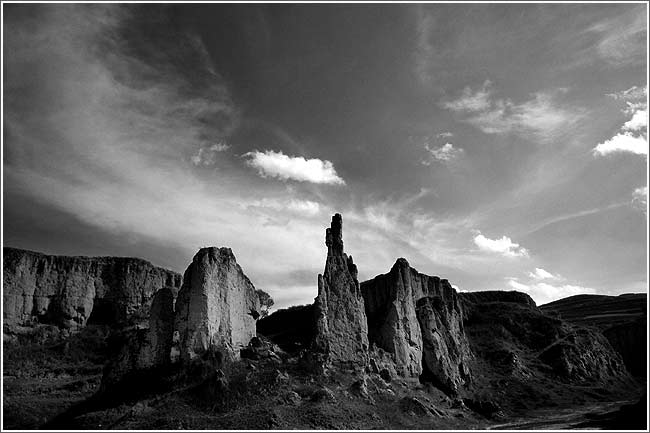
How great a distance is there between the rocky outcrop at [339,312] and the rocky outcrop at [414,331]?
146 inches

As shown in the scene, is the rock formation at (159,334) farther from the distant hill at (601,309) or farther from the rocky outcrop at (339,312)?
the distant hill at (601,309)

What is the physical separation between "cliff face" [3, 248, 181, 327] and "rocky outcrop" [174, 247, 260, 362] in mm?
50330

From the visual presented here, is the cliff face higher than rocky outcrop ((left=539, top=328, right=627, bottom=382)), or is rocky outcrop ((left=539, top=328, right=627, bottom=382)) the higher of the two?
the cliff face

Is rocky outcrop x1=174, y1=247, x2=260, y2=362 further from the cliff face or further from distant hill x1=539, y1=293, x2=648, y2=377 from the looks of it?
distant hill x1=539, y1=293, x2=648, y2=377

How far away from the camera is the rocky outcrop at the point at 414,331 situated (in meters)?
56.5

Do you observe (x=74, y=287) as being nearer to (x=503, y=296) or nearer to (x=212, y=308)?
(x=212, y=308)

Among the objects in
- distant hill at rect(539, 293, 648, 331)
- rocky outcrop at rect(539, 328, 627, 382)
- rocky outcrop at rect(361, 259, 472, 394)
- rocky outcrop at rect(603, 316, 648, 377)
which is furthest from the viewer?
distant hill at rect(539, 293, 648, 331)

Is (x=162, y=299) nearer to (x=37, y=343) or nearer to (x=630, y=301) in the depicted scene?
(x=37, y=343)

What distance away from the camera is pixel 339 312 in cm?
5153

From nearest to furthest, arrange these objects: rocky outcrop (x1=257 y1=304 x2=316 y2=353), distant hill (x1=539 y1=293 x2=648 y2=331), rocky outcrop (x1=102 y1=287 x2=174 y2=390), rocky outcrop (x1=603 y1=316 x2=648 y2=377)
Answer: rocky outcrop (x1=102 y1=287 x2=174 y2=390), rocky outcrop (x1=257 y1=304 x2=316 y2=353), rocky outcrop (x1=603 y1=316 x2=648 y2=377), distant hill (x1=539 y1=293 x2=648 y2=331)

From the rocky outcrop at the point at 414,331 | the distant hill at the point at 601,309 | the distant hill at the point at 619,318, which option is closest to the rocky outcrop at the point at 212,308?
the rocky outcrop at the point at 414,331

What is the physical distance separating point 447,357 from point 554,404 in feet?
54.7

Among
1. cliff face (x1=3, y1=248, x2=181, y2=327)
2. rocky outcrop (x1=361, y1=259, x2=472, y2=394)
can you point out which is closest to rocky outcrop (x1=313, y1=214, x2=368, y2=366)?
rocky outcrop (x1=361, y1=259, x2=472, y2=394)

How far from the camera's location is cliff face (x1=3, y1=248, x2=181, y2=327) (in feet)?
274
